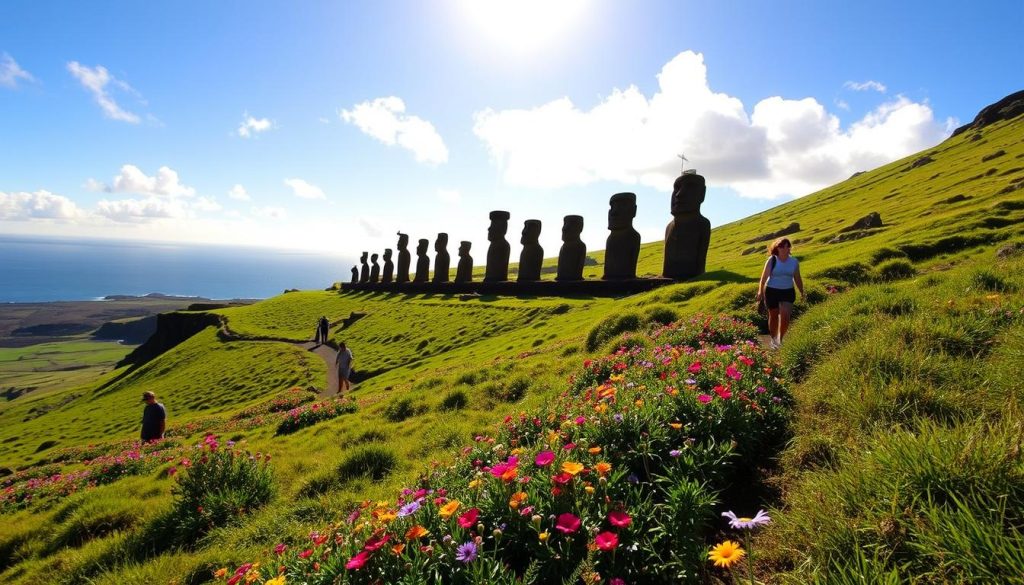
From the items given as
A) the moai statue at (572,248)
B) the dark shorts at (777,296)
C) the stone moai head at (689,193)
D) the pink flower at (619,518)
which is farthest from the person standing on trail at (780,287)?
the moai statue at (572,248)

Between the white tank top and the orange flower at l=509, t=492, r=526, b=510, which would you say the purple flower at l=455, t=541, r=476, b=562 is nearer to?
the orange flower at l=509, t=492, r=526, b=510

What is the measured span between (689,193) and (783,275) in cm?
1603

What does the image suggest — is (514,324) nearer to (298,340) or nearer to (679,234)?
(679,234)

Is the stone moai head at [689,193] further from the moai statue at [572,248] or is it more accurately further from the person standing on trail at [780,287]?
the person standing on trail at [780,287]

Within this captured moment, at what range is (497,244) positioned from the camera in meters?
38.1

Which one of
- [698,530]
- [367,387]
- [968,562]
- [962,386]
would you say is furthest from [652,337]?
[367,387]

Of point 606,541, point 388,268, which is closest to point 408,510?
point 606,541

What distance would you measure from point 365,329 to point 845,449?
35.6m

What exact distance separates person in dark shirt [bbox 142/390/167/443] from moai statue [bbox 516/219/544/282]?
24.0 meters

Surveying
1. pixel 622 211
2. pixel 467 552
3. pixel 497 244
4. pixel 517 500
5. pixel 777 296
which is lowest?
pixel 467 552

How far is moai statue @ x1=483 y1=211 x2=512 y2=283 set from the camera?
38.0 meters

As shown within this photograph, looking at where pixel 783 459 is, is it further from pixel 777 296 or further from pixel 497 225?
pixel 497 225

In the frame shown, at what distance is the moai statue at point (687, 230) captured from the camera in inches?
947

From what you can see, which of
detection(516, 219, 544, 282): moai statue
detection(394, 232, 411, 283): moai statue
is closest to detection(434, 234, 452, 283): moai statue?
detection(394, 232, 411, 283): moai statue
